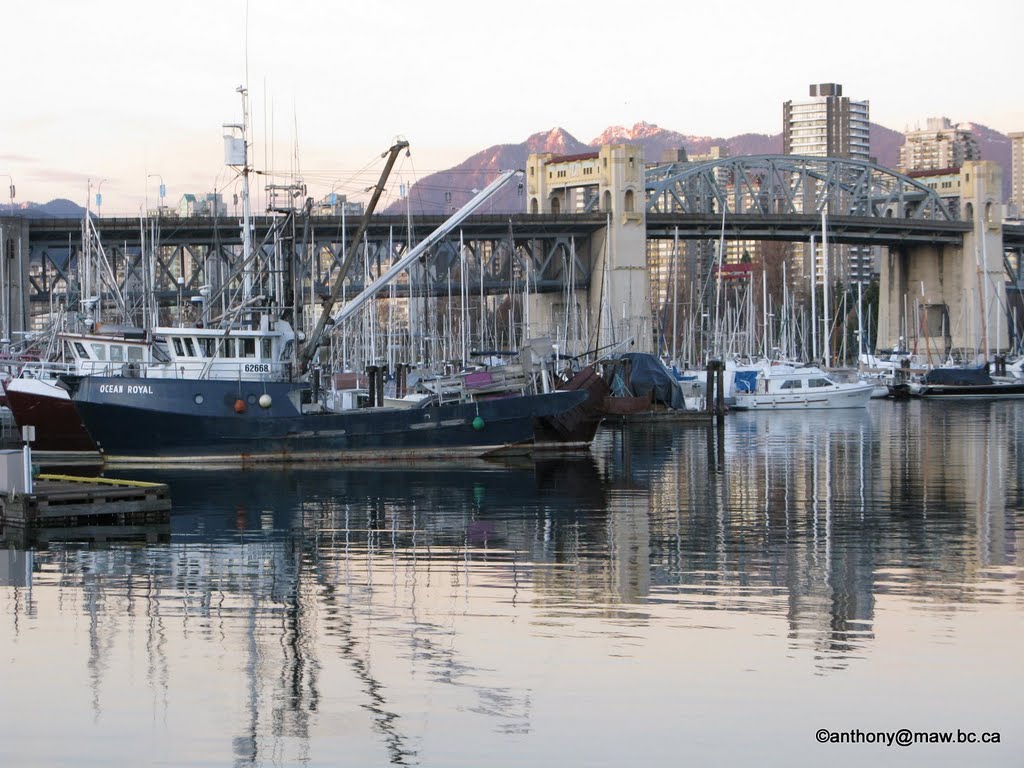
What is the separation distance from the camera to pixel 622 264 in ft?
446

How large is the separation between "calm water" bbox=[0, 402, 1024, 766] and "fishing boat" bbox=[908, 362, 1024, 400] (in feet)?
258

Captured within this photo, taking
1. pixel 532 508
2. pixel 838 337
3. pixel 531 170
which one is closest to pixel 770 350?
pixel 531 170

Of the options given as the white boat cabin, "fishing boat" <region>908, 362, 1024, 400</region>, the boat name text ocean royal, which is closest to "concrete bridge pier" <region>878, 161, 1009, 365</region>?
"fishing boat" <region>908, 362, 1024, 400</region>

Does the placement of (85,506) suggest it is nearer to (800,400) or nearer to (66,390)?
(66,390)

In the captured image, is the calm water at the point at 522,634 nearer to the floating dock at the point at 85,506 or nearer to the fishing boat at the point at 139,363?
the floating dock at the point at 85,506

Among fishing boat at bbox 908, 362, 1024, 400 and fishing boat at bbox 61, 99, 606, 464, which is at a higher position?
fishing boat at bbox 908, 362, 1024, 400

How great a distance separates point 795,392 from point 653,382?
1469cm

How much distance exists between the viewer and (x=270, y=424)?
50.8 metres

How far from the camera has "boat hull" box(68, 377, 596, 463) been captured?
50000mm

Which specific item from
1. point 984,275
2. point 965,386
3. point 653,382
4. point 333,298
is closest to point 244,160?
point 333,298

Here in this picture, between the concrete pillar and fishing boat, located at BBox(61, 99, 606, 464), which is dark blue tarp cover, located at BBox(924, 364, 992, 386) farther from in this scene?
fishing boat, located at BBox(61, 99, 606, 464)

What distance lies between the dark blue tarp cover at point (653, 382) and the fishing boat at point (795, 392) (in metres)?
10.0

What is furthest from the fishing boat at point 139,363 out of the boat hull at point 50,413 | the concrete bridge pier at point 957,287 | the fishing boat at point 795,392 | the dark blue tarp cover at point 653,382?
the concrete bridge pier at point 957,287

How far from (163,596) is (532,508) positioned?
14524 mm
